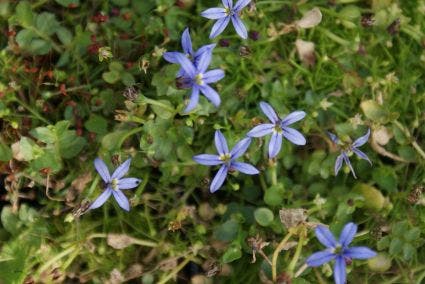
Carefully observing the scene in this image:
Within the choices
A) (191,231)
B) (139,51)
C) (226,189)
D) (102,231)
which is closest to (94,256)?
(102,231)

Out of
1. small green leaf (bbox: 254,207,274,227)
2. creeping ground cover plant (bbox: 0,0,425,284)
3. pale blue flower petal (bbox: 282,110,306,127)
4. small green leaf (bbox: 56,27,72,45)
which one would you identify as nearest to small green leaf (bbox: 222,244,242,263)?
creeping ground cover plant (bbox: 0,0,425,284)

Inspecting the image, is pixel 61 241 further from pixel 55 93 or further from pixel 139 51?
pixel 139 51

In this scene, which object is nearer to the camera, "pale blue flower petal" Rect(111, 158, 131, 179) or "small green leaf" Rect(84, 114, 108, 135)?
"pale blue flower petal" Rect(111, 158, 131, 179)

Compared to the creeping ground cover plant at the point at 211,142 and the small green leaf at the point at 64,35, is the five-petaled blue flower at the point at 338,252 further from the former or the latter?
the small green leaf at the point at 64,35

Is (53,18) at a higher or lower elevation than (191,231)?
higher

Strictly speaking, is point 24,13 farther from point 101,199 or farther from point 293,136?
point 293,136

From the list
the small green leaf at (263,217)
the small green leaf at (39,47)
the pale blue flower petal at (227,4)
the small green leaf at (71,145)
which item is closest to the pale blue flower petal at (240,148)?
the small green leaf at (263,217)

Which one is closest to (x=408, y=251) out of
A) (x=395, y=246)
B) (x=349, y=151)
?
(x=395, y=246)

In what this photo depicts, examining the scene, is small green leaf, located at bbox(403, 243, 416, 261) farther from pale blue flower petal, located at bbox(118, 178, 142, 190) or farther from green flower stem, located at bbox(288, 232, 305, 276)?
pale blue flower petal, located at bbox(118, 178, 142, 190)
